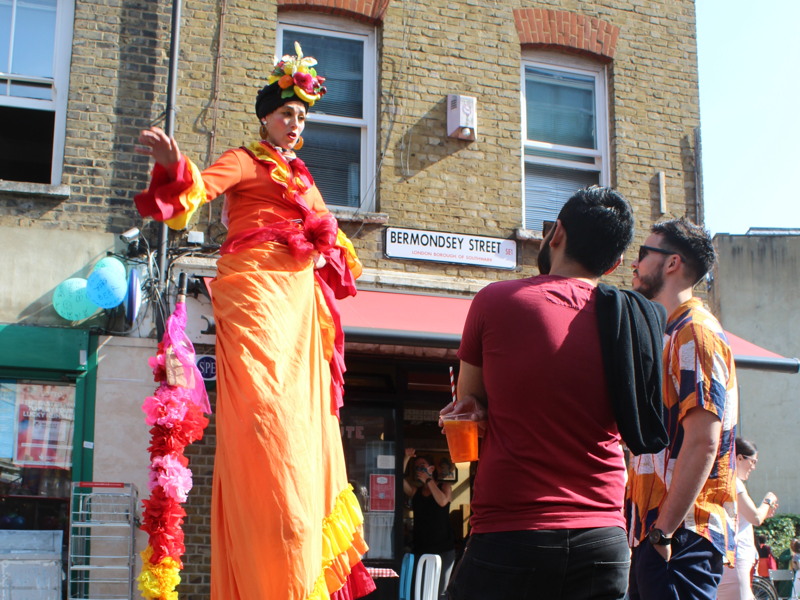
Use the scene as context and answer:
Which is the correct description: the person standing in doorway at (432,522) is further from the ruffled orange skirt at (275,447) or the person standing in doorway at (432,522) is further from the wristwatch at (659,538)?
the wristwatch at (659,538)

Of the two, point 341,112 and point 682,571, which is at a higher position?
point 341,112

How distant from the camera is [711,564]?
3.32 metres

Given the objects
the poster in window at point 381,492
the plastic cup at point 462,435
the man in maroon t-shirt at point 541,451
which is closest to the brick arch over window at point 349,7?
the poster in window at point 381,492

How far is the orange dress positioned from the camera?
383 cm

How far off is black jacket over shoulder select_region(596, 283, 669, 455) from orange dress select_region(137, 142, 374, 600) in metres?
1.56

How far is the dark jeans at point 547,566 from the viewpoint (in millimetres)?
2521

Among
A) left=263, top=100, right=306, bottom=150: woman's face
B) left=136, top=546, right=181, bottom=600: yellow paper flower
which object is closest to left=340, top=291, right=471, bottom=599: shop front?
left=136, top=546, right=181, bottom=600: yellow paper flower

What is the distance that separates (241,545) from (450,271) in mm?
6121

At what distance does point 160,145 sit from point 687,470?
7.08 feet

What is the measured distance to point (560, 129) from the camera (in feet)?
35.3

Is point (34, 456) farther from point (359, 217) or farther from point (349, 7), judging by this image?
point (349, 7)

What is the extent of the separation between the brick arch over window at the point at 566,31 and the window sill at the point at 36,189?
489 cm

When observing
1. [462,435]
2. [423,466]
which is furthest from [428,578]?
[462,435]

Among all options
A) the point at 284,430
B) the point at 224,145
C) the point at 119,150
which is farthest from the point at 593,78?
the point at 284,430
